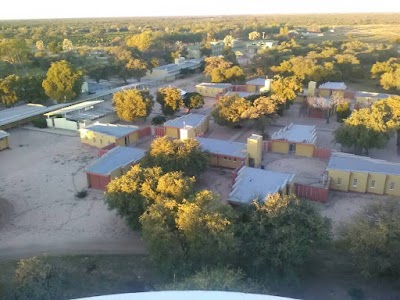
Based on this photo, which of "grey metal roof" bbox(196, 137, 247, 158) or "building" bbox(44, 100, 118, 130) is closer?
"grey metal roof" bbox(196, 137, 247, 158)

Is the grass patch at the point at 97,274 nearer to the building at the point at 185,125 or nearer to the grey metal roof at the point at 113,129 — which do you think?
the grey metal roof at the point at 113,129

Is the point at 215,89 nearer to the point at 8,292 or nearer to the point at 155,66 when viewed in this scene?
the point at 155,66

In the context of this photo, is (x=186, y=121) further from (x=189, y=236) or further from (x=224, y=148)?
(x=189, y=236)

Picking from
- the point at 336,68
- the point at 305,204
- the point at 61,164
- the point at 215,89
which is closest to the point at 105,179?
the point at 61,164

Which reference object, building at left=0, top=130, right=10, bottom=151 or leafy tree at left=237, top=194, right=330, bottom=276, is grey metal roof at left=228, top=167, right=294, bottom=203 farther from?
building at left=0, top=130, right=10, bottom=151

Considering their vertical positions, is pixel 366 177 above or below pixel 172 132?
above

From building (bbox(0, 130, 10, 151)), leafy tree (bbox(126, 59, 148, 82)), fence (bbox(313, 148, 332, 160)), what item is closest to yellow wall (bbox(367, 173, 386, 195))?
fence (bbox(313, 148, 332, 160))

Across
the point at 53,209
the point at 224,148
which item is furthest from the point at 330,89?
the point at 53,209
